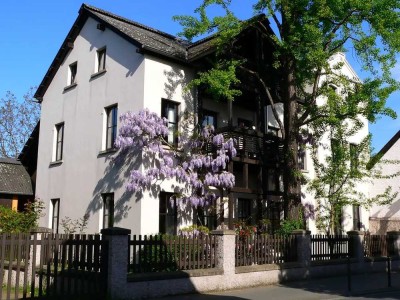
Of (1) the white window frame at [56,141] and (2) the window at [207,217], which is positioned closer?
(2) the window at [207,217]

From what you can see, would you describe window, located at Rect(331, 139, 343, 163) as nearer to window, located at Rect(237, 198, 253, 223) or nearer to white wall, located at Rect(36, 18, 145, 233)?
window, located at Rect(237, 198, 253, 223)

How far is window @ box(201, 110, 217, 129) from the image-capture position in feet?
65.1

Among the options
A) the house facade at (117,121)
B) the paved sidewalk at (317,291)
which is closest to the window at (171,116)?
the house facade at (117,121)

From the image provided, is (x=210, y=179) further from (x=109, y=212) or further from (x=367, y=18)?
(x=367, y=18)

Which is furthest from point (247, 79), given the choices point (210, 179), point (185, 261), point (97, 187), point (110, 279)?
point (110, 279)

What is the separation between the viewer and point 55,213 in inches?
834

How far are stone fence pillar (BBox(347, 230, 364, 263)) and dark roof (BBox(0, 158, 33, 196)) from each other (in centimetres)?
1480

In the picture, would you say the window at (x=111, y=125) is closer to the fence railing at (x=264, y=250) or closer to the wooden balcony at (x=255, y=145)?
the wooden balcony at (x=255, y=145)

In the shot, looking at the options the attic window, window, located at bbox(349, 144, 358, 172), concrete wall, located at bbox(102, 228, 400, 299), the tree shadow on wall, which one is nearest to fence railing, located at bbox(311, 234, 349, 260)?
concrete wall, located at bbox(102, 228, 400, 299)

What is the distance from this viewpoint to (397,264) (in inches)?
840

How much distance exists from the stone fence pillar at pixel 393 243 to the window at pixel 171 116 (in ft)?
36.1

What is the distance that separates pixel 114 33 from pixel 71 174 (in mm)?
6203

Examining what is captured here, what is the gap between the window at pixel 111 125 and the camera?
18797 millimetres

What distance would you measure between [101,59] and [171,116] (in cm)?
440
